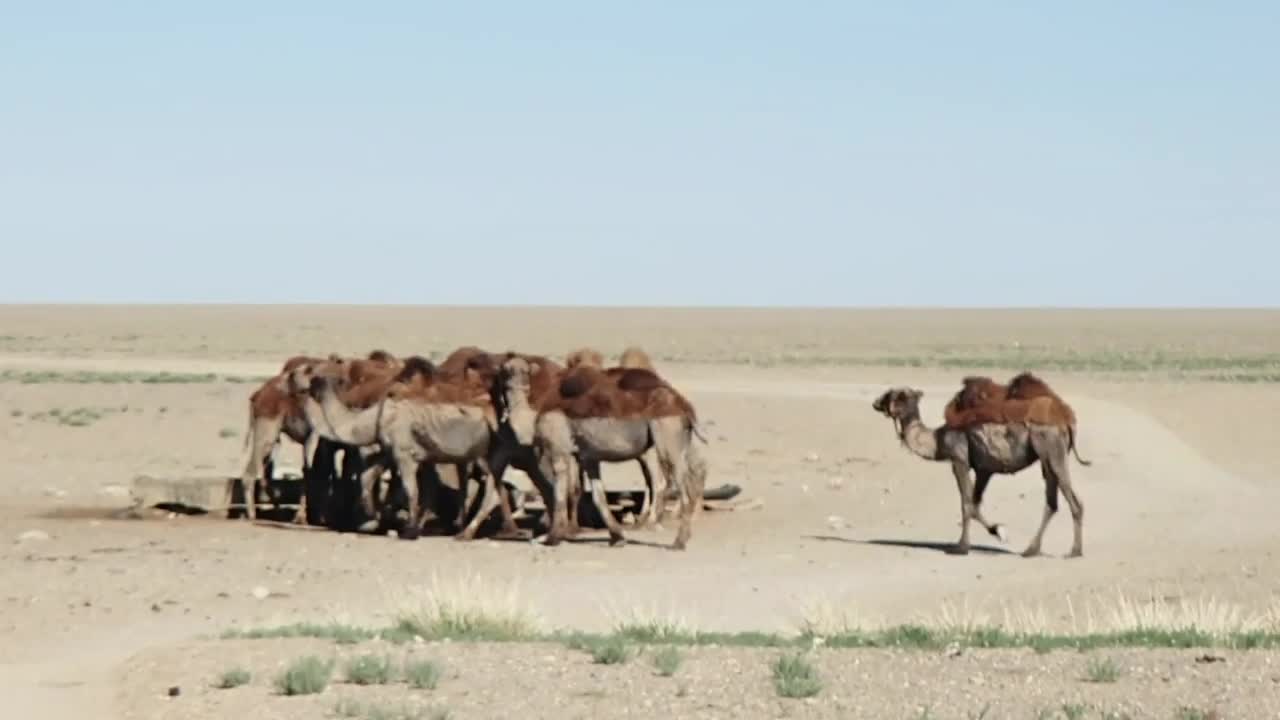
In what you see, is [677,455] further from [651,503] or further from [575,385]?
[651,503]

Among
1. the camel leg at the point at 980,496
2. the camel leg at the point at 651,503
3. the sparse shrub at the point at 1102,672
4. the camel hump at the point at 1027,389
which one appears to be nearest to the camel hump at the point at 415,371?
the camel leg at the point at 651,503

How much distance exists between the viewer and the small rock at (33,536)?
21622mm

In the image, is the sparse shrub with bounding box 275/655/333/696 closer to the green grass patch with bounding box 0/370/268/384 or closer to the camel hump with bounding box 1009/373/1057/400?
the camel hump with bounding box 1009/373/1057/400

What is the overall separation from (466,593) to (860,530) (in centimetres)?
961

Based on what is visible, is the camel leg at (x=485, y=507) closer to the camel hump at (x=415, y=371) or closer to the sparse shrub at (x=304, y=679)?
the camel hump at (x=415, y=371)

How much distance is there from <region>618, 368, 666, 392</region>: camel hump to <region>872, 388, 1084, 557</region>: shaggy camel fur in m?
2.43

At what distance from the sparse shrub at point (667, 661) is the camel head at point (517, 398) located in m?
8.71

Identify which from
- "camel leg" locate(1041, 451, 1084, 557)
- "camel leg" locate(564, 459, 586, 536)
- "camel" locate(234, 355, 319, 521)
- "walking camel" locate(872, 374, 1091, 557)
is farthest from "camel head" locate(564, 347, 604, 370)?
"camel leg" locate(1041, 451, 1084, 557)

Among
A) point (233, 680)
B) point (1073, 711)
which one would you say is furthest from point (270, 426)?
point (1073, 711)

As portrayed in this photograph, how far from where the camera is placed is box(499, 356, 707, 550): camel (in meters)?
21.8

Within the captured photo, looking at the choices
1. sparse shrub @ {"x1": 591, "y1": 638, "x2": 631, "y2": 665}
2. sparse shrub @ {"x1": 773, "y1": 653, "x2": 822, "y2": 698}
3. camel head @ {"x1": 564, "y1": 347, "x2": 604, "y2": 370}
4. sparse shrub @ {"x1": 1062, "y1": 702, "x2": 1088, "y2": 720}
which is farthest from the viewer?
camel head @ {"x1": 564, "y1": 347, "x2": 604, "y2": 370}

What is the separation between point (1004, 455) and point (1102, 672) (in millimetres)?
9385

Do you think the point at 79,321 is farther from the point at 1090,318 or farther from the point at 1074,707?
the point at 1074,707

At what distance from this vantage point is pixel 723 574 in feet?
65.4
